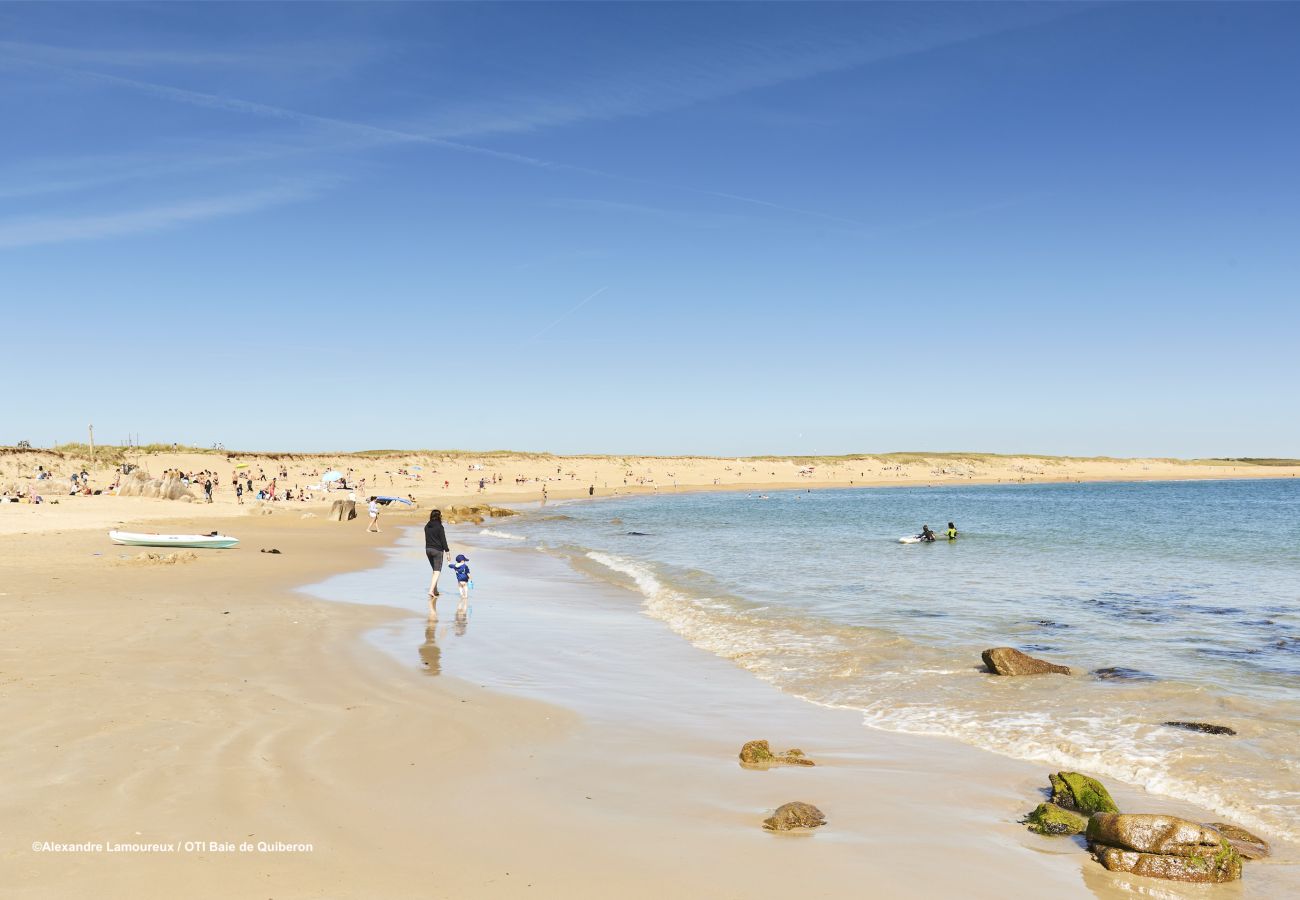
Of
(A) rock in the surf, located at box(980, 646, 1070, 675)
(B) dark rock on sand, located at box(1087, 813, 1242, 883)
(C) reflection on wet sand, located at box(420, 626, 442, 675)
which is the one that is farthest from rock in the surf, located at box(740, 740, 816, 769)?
(A) rock in the surf, located at box(980, 646, 1070, 675)

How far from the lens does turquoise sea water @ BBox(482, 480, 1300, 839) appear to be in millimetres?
9125

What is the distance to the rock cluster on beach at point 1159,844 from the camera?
5871 millimetres

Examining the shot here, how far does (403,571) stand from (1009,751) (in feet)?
61.6

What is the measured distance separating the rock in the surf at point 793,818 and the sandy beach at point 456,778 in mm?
140

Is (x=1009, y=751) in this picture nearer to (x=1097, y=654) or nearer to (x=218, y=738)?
(x=1097, y=654)

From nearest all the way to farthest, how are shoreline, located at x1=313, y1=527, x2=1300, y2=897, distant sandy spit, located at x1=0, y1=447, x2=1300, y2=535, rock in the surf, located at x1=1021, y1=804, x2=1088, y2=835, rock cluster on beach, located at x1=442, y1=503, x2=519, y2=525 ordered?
shoreline, located at x1=313, y1=527, x2=1300, y2=897
rock in the surf, located at x1=1021, y1=804, x2=1088, y2=835
distant sandy spit, located at x1=0, y1=447, x2=1300, y2=535
rock cluster on beach, located at x1=442, y1=503, x2=519, y2=525

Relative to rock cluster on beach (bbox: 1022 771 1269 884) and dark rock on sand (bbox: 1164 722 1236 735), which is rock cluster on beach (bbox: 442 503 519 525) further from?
rock cluster on beach (bbox: 1022 771 1269 884)

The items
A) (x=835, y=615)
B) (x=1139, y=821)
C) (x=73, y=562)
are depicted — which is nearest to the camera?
(x=1139, y=821)

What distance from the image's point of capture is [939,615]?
1792 cm

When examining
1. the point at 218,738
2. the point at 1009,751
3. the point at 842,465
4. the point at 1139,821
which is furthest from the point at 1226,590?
the point at 842,465

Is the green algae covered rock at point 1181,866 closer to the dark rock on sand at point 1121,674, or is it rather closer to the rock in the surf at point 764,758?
the rock in the surf at point 764,758

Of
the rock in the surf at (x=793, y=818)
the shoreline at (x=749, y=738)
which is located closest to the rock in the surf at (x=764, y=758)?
the shoreline at (x=749, y=738)

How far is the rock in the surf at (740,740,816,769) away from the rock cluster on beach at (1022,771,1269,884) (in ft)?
7.23

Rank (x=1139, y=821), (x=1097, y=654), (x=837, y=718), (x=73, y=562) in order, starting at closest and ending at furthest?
(x=1139, y=821) → (x=837, y=718) → (x=1097, y=654) → (x=73, y=562)
